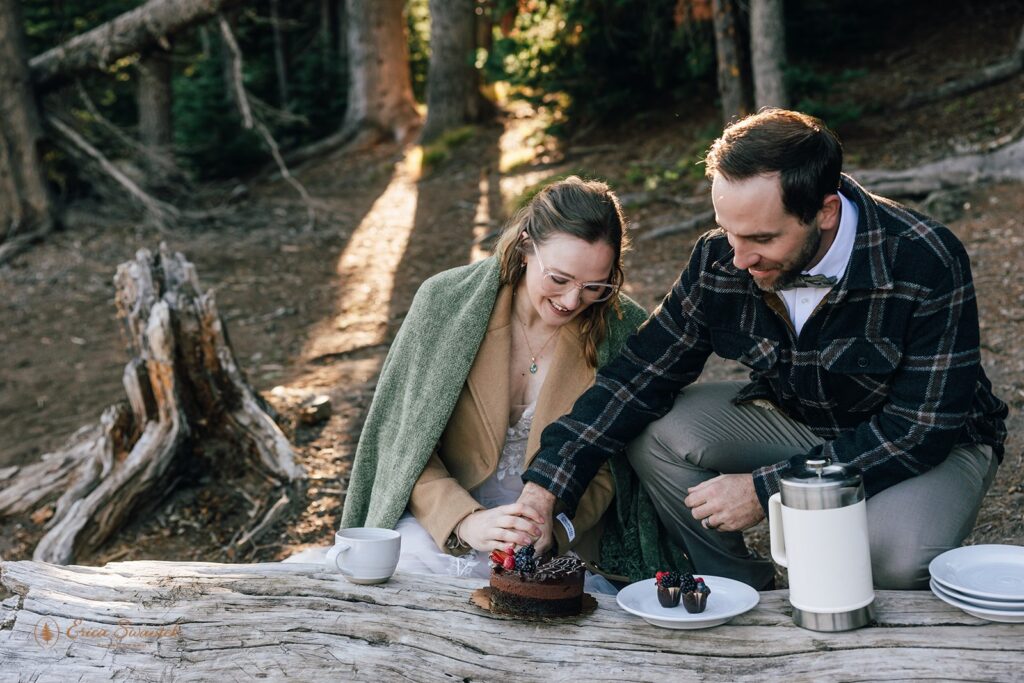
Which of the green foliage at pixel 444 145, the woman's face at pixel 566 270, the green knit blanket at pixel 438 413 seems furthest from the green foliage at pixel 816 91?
the woman's face at pixel 566 270

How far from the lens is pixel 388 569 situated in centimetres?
277

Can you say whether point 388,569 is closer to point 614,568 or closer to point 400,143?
point 614,568

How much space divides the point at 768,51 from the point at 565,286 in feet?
17.8

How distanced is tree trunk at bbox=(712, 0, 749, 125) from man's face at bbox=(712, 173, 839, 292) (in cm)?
582

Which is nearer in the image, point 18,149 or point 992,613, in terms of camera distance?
point 992,613

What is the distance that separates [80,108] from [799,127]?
11931mm

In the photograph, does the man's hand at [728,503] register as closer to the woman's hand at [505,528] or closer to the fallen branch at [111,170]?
the woman's hand at [505,528]

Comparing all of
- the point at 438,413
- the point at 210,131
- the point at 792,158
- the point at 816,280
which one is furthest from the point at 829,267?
the point at 210,131

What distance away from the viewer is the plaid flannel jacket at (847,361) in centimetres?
273

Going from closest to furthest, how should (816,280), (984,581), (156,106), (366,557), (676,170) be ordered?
1. (984,581)
2. (366,557)
3. (816,280)
4. (676,170)
5. (156,106)

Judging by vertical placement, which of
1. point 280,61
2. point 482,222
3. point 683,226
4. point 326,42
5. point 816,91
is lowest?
point 482,222

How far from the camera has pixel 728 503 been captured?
2951mm

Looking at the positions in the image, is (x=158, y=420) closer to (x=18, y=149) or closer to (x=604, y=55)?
(x=18, y=149)

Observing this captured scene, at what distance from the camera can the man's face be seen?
9.09 feet
